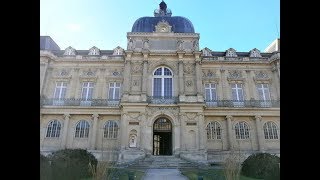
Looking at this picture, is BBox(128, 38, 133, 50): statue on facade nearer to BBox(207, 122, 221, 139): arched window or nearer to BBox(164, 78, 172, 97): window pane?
BBox(164, 78, 172, 97): window pane

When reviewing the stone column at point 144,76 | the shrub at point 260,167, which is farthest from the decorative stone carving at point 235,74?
the shrub at point 260,167

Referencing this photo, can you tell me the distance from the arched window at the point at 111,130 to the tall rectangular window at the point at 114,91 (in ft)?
10.3

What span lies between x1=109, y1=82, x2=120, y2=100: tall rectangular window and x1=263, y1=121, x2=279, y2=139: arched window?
1696cm

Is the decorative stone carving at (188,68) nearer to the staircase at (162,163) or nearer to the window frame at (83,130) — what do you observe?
the staircase at (162,163)

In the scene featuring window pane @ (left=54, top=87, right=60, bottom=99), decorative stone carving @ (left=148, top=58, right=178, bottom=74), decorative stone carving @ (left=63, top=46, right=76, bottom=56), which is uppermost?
decorative stone carving @ (left=63, top=46, right=76, bottom=56)

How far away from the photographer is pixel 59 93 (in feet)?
106

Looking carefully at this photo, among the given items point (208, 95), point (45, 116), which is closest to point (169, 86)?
point (208, 95)

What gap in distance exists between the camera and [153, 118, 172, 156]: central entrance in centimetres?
2986

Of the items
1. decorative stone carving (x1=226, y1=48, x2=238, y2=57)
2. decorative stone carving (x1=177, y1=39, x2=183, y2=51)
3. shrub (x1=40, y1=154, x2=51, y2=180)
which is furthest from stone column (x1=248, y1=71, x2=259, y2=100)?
shrub (x1=40, y1=154, x2=51, y2=180)

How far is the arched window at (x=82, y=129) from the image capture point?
99.7 ft

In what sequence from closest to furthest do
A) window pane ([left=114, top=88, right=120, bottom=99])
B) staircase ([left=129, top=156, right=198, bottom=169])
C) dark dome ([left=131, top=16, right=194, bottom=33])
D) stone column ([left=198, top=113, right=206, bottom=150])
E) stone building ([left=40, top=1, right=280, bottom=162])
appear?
staircase ([left=129, top=156, right=198, bottom=169])
stone column ([left=198, top=113, right=206, bottom=150])
stone building ([left=40, top=1, right=280, bottom=162])
window pane ([left=114, top=88, right=120, bottom=99])
dark dome ([left=131, top=16, right=194, bottom=33])
